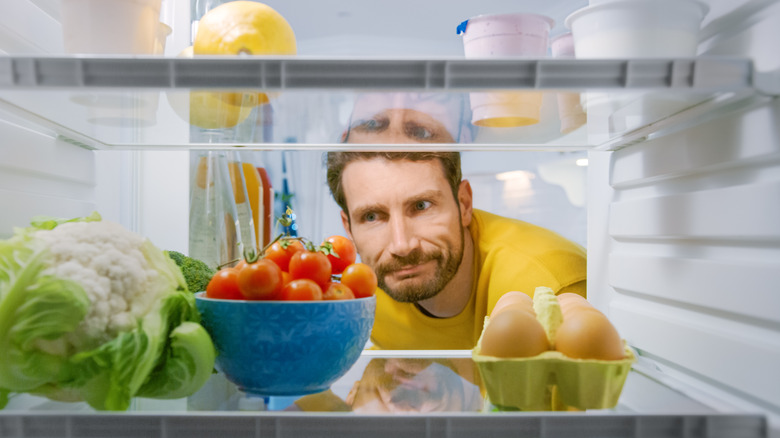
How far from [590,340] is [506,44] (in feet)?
1.33

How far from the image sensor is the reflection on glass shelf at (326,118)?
74cm

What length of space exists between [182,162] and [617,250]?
36.6 inches

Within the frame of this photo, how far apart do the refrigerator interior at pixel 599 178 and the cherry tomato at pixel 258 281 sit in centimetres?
22

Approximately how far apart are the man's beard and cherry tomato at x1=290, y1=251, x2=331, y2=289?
1.73 ft

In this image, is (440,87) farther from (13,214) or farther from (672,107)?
(13,214)

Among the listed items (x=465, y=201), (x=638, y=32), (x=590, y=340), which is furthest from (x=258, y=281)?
(x=465, y=201)

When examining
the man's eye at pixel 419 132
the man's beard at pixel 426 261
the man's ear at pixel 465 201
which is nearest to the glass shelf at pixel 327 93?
the man's eye at pixel 419 132

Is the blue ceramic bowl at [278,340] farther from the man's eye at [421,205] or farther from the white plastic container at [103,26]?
the man's eye at [421,205]

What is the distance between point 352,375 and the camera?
0.95m

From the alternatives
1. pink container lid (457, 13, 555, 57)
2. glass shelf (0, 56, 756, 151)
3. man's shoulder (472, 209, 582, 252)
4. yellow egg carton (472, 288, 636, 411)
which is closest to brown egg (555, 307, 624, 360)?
yellow egg carton (472, 288, 636, 411)

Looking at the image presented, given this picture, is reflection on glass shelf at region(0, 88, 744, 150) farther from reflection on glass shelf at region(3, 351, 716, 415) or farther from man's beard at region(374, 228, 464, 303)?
reflection on glass shelf at region(3, 351, 716, 415)

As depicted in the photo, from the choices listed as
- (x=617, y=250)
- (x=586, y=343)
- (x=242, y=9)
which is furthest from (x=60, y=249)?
(x=617, y=250)

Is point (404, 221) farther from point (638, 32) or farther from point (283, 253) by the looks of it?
point (638, 32)

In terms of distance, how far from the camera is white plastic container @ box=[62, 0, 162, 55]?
0.73 meters
